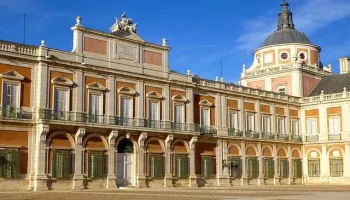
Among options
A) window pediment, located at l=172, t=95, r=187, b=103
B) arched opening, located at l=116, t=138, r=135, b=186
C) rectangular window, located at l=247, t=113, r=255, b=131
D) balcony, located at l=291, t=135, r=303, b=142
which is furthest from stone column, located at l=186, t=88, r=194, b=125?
balcony, located at l=291, t=135, r=303, b=142

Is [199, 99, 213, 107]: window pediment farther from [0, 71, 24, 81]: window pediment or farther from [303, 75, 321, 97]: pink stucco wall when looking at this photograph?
[0, 71, 24, 81]: window pediment

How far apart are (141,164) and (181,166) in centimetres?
382

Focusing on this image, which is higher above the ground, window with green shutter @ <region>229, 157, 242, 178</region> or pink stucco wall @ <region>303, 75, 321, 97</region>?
pink stucco wall @ <region>303, 75, 321, 97</region>

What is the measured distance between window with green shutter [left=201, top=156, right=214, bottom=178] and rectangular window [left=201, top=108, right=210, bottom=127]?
8.62 feet

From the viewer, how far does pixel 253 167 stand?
4341 cm

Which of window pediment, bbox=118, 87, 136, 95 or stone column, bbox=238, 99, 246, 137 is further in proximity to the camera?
stone column, bbox=238, 99, 246, 137

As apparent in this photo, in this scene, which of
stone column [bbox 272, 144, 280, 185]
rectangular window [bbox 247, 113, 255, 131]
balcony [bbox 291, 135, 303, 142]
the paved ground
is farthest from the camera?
balcony [bbox 291, 135, 303, 142]

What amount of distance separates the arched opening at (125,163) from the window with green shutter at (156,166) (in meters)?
1.35

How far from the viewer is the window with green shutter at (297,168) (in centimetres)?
4745

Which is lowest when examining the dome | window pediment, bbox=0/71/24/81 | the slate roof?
window pediment, bbox=0/71/24/81

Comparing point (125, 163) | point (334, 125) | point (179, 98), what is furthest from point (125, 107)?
point (334, 125)

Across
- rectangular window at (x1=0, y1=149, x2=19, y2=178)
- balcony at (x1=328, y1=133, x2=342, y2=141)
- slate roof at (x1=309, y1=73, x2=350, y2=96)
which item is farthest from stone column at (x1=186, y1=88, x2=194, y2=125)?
slate roof at (x1=309, y1=73, x2=350, y2=96)

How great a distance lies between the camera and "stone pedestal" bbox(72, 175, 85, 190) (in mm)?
30627

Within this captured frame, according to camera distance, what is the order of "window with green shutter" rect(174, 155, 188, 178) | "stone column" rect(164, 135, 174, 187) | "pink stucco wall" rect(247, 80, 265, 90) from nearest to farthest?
"stone column" rect(164, 135, 174, 187) < "window with green shutter" rect(174, 155, 188, 178) < "pink stucco wall" rect(247, 80, 265, 90)
